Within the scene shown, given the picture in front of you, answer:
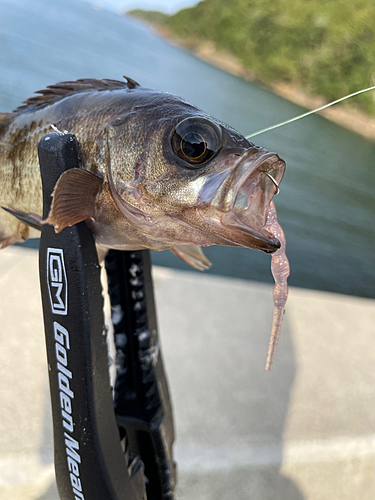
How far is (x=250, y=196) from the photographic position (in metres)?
0.52

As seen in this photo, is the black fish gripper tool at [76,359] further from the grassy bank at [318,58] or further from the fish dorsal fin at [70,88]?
the grassy bank at [318,58]

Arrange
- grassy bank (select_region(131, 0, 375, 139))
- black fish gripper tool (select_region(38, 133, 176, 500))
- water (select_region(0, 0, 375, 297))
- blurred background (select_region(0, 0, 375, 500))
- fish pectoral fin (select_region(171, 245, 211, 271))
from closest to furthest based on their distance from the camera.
Result: black fish gripper tool (select_region(38, 133, 176, 500))
fish pectoral fin (select_region(171, 245, 211, 271))
grassy bank (select_region(131, 0, 375, 139))
blurred background (select_region(0, 0, 375, 500))
water (select_region(0, 0, 375, 297))

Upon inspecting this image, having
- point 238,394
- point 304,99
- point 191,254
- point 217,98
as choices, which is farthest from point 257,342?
point 217,98

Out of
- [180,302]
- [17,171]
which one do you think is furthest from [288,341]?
[17,171]

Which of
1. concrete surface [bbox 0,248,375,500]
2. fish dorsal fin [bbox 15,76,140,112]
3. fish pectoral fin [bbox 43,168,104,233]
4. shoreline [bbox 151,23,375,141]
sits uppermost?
shoreline [bbox 151,23,375,141]

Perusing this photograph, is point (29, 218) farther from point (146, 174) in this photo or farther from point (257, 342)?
point (257, 342)

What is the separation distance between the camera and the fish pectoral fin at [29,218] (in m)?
0.73

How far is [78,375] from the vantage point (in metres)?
0.65

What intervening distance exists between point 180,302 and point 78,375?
1704 millimetres

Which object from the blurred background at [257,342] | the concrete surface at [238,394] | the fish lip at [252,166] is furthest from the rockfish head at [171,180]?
the concrete surface at [238,394]

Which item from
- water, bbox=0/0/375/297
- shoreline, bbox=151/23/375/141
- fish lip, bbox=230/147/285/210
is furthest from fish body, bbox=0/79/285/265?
water, bbox=0/0/375/297

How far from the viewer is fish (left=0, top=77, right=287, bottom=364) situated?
1.70 ft

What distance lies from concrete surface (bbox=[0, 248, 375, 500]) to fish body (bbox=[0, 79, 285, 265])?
1.08 metres

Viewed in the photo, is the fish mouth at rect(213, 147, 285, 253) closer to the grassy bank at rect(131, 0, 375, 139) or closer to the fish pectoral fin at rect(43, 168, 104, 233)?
the fish pectoral fin at rect(43, 168, 104, 233)
